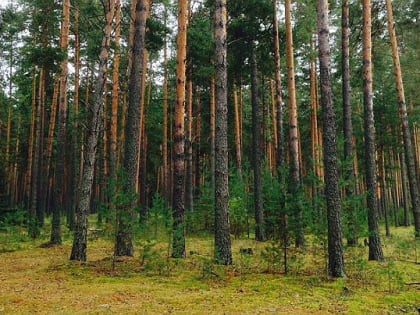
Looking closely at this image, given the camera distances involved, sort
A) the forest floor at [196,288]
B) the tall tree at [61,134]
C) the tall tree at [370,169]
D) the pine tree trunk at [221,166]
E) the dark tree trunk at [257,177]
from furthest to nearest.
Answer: the dark tree trunk at [257,177], the tall tree at [61,134], the tall tree at [370,169], the pine tree trunk at [221,166], the forest floor at [196,288]

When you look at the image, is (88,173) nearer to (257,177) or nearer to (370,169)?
(257,177)

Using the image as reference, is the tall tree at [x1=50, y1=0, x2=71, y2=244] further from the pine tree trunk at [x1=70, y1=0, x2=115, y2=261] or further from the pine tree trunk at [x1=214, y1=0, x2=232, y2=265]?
the pine tree trunk at [x1=214, y1=0, x2=232, y2=265]

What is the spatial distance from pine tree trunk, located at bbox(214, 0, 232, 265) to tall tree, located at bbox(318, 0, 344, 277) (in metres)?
2.38

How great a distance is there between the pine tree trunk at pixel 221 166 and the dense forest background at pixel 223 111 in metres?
0.03

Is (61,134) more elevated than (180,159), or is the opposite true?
(61,134)

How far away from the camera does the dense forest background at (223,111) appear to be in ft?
27.3

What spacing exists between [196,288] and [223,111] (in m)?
4.35

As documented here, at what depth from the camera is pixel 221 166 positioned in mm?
8648

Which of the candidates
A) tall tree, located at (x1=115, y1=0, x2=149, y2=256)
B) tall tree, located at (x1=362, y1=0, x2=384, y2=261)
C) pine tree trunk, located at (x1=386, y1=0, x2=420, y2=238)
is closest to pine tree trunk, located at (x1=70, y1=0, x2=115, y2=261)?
tall tree, located at (x1=115, y1=0, x2=149, y2=256)

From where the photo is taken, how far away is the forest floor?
542 centimetres

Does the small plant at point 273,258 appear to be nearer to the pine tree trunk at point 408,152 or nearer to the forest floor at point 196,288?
the forest floor at point 196,288

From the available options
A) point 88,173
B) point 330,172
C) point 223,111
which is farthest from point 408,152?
point 88,173

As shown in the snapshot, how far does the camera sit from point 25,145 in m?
31.6

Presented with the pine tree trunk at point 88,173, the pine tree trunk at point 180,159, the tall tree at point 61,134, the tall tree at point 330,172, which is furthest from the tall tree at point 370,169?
the tall tree at point 61,134
